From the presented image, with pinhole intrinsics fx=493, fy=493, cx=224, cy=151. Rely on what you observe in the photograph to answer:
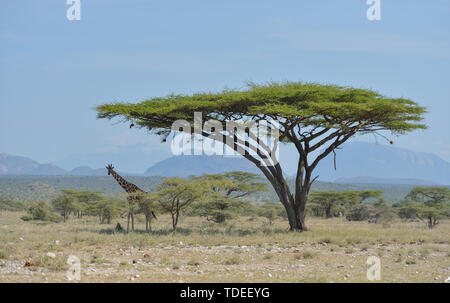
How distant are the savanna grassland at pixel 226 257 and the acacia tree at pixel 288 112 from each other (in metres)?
2.53

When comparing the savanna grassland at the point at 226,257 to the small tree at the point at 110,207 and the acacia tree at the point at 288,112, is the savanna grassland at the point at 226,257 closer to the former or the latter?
→ the acacia tree at the point at 288,112

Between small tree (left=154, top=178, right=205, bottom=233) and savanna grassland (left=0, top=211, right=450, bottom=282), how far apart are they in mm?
1587

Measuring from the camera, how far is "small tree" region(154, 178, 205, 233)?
1675 centimetres

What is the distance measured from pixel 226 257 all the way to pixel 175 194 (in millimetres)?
5885

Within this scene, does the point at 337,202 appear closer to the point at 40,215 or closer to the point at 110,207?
the point at 110,207

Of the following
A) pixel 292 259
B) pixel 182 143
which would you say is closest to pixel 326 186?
pixel 182 143

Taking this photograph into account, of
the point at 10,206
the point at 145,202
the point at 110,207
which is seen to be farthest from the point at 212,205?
the point at 10,206

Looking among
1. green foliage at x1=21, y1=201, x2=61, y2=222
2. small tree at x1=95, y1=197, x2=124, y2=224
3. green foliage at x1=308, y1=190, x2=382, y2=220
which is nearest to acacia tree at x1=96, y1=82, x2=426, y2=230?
small tree at x1=95, y1=197, x2=124, y2=224

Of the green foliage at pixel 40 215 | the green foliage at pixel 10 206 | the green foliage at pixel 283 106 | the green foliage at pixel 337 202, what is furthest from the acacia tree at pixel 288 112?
the green foliage at pixel 10 206

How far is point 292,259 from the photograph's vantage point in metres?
11.4

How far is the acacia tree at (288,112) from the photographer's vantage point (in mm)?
16625

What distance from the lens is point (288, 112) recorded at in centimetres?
1568

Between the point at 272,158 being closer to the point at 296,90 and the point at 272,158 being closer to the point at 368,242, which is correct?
the point at 296,90

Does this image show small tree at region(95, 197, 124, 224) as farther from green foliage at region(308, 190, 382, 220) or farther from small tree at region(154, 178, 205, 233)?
green foliage at region(308, 190, 382, 220)
